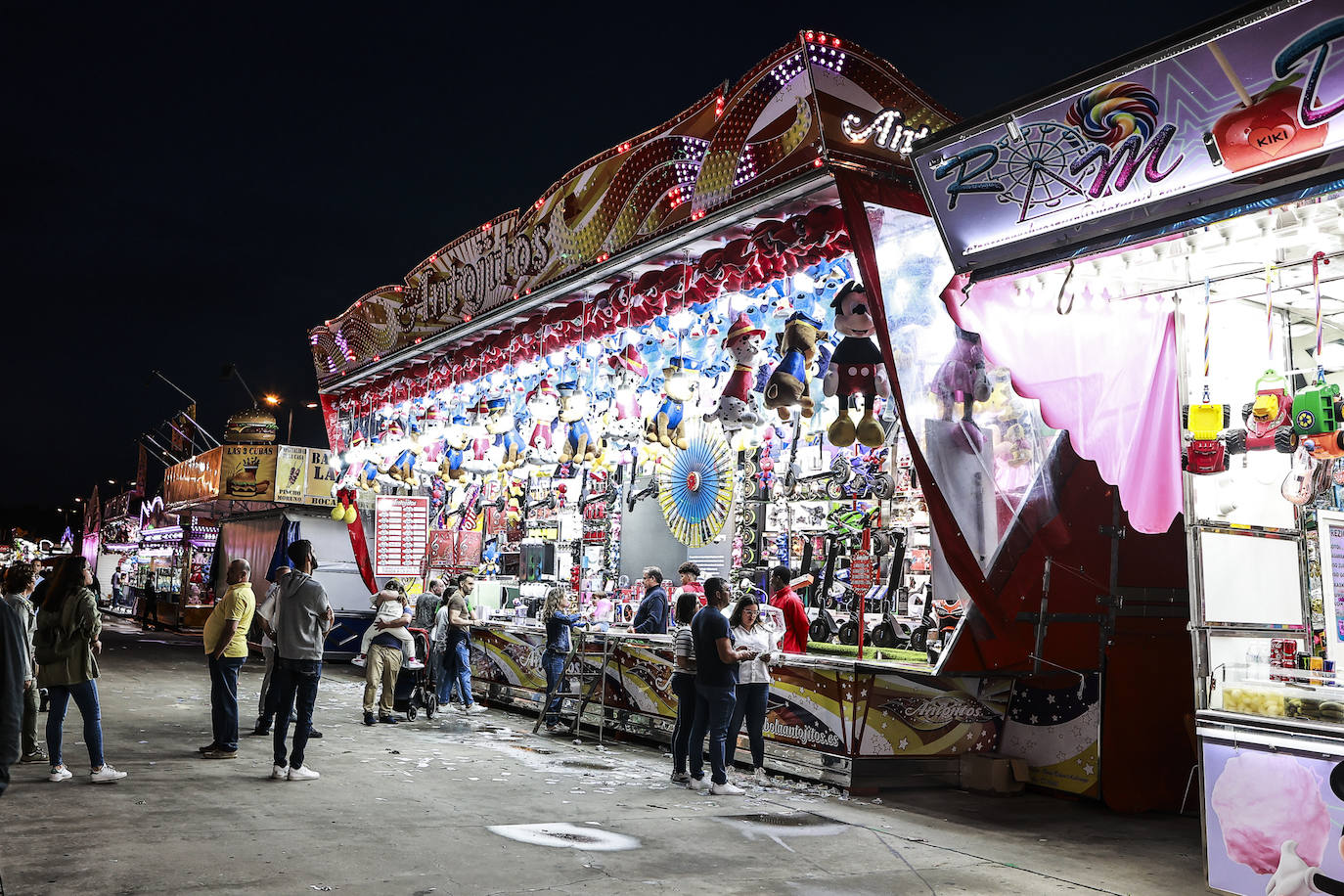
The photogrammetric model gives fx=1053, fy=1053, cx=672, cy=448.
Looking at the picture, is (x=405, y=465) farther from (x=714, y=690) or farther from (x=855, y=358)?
(x=855, y=358)

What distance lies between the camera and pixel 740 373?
892 centimetres

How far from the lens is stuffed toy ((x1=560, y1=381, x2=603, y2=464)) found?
11248 mm

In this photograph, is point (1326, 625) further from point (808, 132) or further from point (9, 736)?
point (9, 736)

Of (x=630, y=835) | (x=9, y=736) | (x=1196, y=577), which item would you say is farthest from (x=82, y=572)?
(x=1196, y=577)

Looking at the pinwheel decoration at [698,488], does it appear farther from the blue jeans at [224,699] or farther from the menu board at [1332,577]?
the menu board at [1332,577]

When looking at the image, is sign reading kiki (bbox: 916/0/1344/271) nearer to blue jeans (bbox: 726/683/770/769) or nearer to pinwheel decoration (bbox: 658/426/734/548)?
blue jeans (bbox: 726/683/770/769)

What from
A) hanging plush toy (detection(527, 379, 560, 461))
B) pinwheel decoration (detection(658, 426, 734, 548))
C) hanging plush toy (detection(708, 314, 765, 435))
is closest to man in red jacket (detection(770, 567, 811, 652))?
hanging plush toy (detection(708, 314, 765, 435))

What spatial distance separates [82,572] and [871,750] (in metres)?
6.10

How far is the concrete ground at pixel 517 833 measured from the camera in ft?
17.7

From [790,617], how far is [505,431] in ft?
15.9

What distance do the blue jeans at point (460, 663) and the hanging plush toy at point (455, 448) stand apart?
96.8 inches

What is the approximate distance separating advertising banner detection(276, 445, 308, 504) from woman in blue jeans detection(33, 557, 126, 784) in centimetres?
1498

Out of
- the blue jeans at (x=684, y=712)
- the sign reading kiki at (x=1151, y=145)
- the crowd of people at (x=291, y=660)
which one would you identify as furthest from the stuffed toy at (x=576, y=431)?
the sign reading kiki at (x=1151, y=145)

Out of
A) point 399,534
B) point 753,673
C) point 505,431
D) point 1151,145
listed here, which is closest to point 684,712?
point 753,673
